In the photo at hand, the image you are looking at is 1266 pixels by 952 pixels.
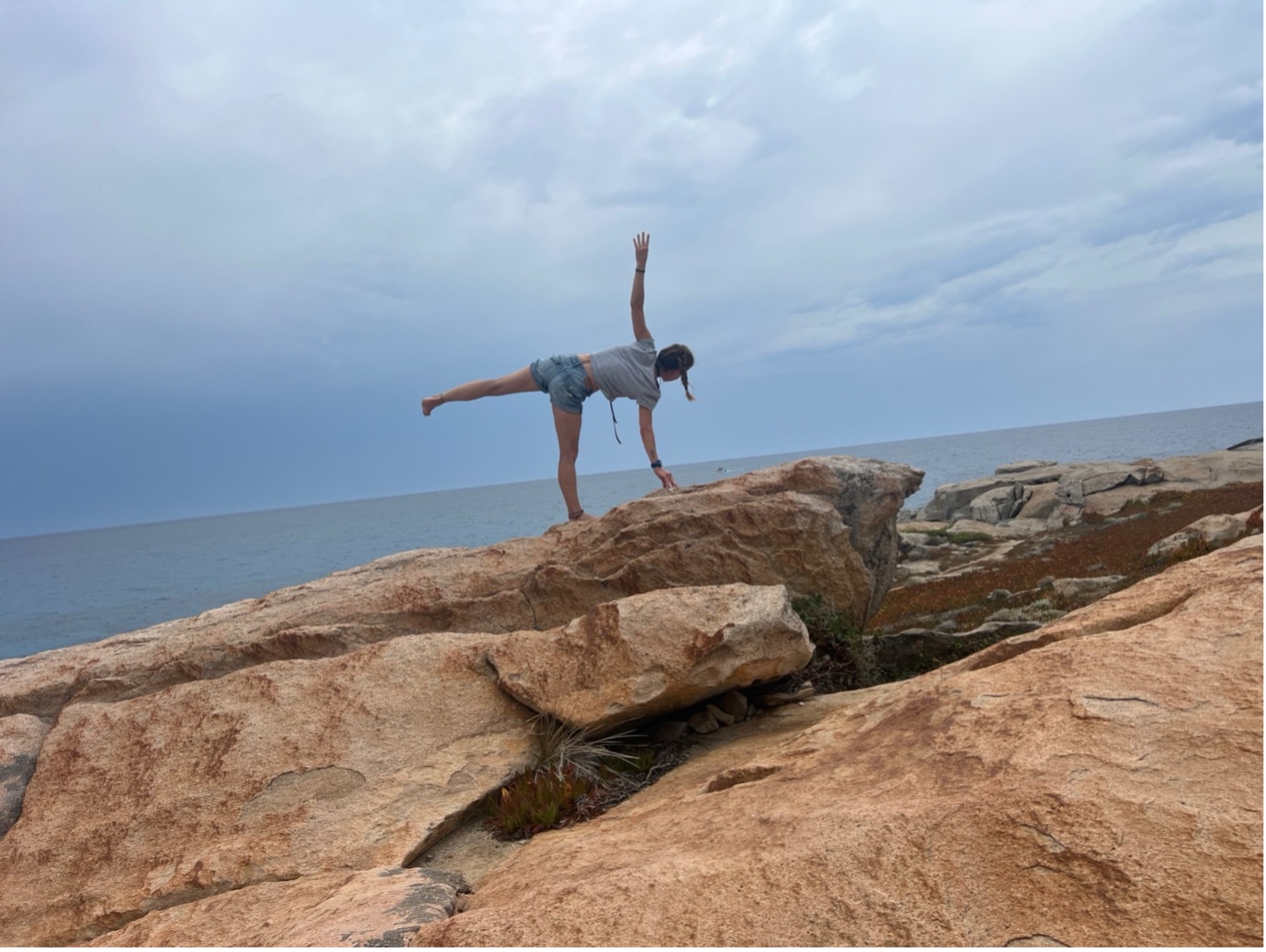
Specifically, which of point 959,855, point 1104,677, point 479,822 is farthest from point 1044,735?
point 479,822

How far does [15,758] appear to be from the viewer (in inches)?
347

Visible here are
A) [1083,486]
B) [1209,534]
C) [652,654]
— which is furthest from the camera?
[1083,486]

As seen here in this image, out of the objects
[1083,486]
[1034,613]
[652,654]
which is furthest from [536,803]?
[1083,486]

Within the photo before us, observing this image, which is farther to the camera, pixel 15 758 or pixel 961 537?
pixel 961 537

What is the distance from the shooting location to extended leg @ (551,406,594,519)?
12.6 metres

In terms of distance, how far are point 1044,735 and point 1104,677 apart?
77 cm

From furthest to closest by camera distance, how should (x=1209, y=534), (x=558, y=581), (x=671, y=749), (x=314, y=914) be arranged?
(x=1209, y=534) < (x=558, y=581) < (x=671, y=749) < (x=314, y=914)

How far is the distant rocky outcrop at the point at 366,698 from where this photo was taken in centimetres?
684

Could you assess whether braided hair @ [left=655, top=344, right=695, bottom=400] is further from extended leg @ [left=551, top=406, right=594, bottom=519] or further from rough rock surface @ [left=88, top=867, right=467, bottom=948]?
rough rock surface @ [left=88, top=867, right=467, bottom=948]

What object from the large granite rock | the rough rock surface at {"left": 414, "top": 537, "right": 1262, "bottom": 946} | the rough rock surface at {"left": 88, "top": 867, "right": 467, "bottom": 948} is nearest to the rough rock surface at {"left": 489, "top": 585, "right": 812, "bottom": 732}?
the large granite rock

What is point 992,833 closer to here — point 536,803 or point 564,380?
→ point 536,803

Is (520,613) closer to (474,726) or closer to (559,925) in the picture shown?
(474,726)

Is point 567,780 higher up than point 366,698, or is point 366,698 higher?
point 366,698

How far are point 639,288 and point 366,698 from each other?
6992 millimetres
